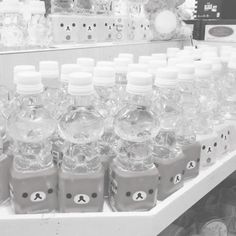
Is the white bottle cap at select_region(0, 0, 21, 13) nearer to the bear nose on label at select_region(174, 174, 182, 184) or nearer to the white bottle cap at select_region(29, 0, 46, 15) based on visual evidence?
the white bottle cap at select_region(29, 0, 46, 15)

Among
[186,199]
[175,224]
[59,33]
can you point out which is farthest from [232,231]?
[59,33]

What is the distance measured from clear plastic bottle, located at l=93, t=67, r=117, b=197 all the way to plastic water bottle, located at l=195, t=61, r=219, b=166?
24 centimetres

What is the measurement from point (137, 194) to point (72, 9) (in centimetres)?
91

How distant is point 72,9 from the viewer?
50.1 inches

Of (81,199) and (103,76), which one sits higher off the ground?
(103,76)

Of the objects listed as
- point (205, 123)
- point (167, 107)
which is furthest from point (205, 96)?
point (167, 107)

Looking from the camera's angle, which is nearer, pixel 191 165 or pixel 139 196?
pixel 139 196

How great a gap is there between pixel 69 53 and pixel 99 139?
514 millimetres

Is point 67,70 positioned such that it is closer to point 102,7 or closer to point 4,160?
point 4,160

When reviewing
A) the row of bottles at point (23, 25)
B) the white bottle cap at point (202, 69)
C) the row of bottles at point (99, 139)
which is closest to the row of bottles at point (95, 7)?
the row of bottles at point (23, 25)

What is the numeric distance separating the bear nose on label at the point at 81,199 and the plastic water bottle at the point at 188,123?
10.3 inches

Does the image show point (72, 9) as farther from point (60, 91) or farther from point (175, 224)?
point (175, 224)

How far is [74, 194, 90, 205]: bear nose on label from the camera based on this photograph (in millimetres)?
592

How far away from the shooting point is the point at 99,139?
28.1 inches
